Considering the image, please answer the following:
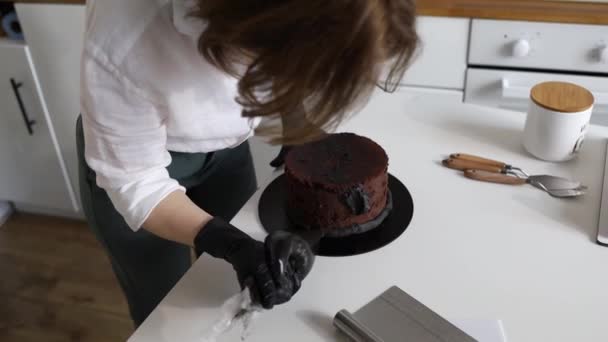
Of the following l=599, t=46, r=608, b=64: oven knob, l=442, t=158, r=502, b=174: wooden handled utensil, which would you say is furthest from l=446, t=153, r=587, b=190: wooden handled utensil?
l=599, t=46, r=608, b=64: oven knob

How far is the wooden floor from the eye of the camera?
1632mm

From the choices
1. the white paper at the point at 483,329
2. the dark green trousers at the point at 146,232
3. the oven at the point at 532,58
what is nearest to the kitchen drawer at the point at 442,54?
the oven at the point at 532,58

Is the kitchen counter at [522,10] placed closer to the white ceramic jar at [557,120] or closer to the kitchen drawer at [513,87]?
the kitchen drawer at [513,87]

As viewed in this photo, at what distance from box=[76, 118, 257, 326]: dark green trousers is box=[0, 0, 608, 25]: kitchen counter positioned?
1.87 feet

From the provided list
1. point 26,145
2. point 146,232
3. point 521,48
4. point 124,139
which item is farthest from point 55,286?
point 521,48

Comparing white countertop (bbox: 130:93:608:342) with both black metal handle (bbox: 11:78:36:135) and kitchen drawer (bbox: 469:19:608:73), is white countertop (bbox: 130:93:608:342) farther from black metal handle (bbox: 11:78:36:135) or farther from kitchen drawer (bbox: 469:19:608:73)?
black metal handle (bbox: 11:78:36:135)

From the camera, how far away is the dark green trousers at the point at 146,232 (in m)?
0.97

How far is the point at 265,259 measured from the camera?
2.37 feet

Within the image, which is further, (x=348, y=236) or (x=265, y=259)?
(x=348, y=236)

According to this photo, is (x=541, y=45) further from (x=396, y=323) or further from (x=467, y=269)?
(x=396, y=323)

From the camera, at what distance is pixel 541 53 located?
1371mm

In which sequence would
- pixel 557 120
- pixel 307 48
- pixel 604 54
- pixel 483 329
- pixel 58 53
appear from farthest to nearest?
pixel 58 53
pixel 604 54
pixel 557 120
pixel 483 329
pixel 307 48

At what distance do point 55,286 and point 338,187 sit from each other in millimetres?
1274

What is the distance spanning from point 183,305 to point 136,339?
7cm
